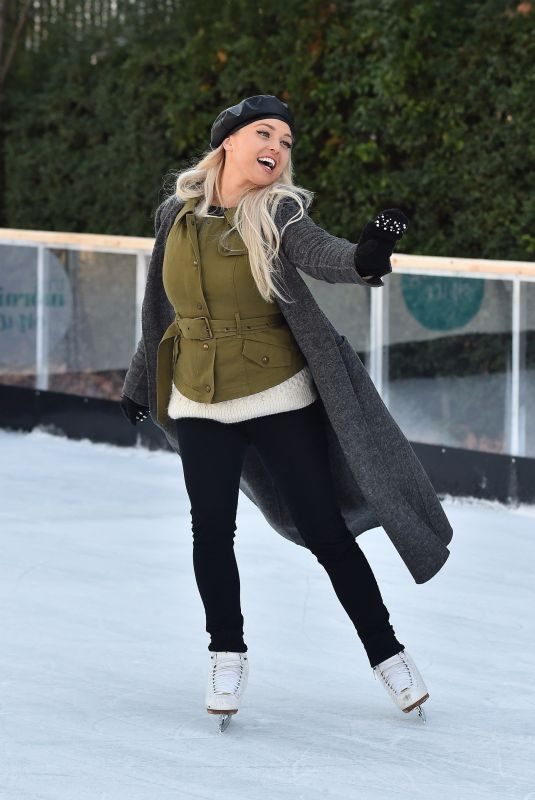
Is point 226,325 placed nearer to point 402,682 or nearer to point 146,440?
point 402,682

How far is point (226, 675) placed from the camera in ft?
12.1

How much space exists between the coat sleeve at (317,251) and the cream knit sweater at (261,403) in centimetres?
20

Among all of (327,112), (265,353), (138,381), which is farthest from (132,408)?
(327,112)

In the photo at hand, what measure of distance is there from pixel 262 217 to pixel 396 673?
3.47 ft

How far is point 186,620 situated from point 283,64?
5150mm

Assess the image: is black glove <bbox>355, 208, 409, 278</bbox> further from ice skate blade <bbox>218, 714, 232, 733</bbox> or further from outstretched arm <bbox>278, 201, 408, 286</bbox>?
ice skate blade <bbox>218, 714, 232, 733</bbox>

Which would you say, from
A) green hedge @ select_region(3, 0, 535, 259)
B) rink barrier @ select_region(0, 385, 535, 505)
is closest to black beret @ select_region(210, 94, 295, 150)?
rink barrier @ select_region(0, 385, 535, 505)

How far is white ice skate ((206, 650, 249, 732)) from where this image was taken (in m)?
3.66

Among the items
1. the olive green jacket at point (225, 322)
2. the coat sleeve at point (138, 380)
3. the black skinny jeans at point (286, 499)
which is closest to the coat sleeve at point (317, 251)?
the olive green jacket at point (225, 322)

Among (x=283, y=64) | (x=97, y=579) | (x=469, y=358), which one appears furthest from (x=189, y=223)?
(x=283, y=64)

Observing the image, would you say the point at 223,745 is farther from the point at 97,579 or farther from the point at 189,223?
the point at 97,579

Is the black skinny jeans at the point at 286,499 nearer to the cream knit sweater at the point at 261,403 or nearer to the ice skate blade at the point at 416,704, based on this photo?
the cream knit sweater at the point at 261,403

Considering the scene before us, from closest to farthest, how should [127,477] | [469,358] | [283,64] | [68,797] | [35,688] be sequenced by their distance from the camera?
[68,797] < [35,688] < [469,358] < [127,477] < [283,64]

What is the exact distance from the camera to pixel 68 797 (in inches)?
126
